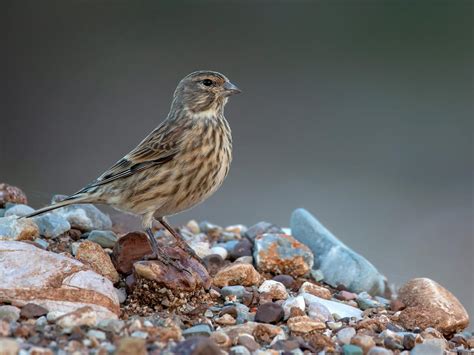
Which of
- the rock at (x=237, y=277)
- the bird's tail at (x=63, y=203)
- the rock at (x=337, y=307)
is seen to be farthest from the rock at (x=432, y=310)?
the bird's tail at (x=63, y=203)

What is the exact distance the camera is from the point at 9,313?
3.71m

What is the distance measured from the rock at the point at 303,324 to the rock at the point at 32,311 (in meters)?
1.36

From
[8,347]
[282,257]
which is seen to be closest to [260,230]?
[282,257]

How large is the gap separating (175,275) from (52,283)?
792 millimetres

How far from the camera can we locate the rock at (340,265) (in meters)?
5.46

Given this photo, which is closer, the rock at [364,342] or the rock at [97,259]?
the rock at [364,342]

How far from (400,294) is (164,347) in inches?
86.6

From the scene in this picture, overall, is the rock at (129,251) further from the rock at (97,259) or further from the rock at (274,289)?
the rock at (274,289)

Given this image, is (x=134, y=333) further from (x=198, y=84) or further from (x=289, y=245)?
(x=198, y=84)

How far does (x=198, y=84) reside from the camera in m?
5.71

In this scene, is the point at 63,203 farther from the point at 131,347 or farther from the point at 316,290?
the point at 131,347

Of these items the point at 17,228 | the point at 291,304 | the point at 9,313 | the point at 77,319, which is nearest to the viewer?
the point at 77,319

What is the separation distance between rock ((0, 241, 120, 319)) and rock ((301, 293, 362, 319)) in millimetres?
1274

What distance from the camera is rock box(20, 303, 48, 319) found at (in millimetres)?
3723
